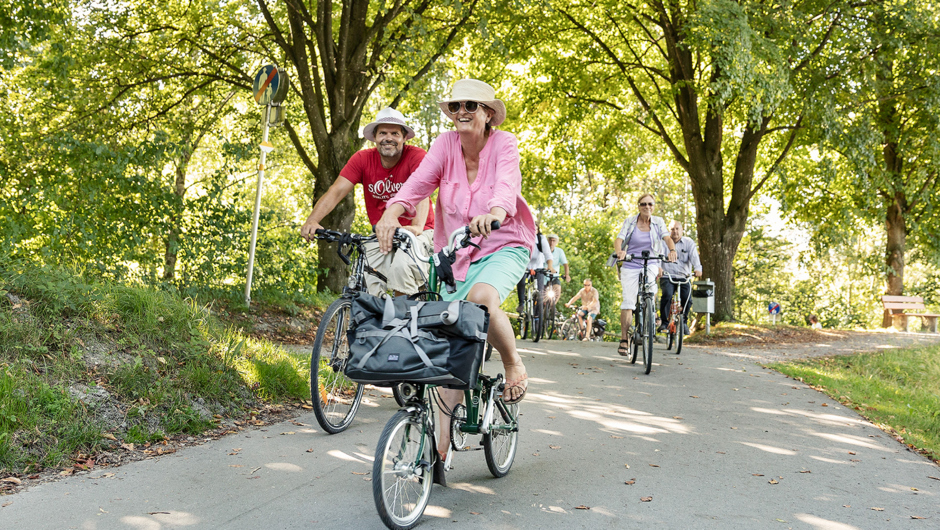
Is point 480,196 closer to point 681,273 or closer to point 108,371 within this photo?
point 108,371

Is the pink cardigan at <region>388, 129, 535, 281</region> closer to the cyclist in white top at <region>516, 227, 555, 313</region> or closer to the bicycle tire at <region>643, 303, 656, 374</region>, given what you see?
the bicycle tire at <region>643, 303, 656, 374</region>

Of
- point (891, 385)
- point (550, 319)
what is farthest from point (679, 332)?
point (550, 319)

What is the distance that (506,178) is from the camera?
165 inches

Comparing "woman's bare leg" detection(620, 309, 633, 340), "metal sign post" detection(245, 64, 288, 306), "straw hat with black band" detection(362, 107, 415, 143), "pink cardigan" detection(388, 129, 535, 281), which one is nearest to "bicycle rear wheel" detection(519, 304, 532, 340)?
"woman's bare leg" detection(620, 309, 633, 340)

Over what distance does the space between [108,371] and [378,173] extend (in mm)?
2479

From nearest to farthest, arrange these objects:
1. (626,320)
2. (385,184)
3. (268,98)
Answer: (385,184) → (268,98) → (626,320)

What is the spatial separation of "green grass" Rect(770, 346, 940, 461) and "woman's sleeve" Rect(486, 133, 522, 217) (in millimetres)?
3978

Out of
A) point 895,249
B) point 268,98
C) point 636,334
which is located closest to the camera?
point 268,98

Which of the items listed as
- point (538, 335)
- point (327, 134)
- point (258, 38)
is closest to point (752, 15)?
point (538, 335)

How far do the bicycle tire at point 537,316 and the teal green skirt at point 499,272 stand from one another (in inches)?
415

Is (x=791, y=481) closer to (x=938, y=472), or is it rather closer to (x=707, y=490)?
(x=707, y=490)

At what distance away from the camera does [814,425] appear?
272 inches

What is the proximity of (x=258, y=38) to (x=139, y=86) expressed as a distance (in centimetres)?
248

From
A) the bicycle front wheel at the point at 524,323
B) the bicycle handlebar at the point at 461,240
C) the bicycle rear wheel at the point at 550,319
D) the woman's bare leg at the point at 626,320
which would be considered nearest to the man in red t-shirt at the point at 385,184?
the bicycle handlebar at the point at 461,240
